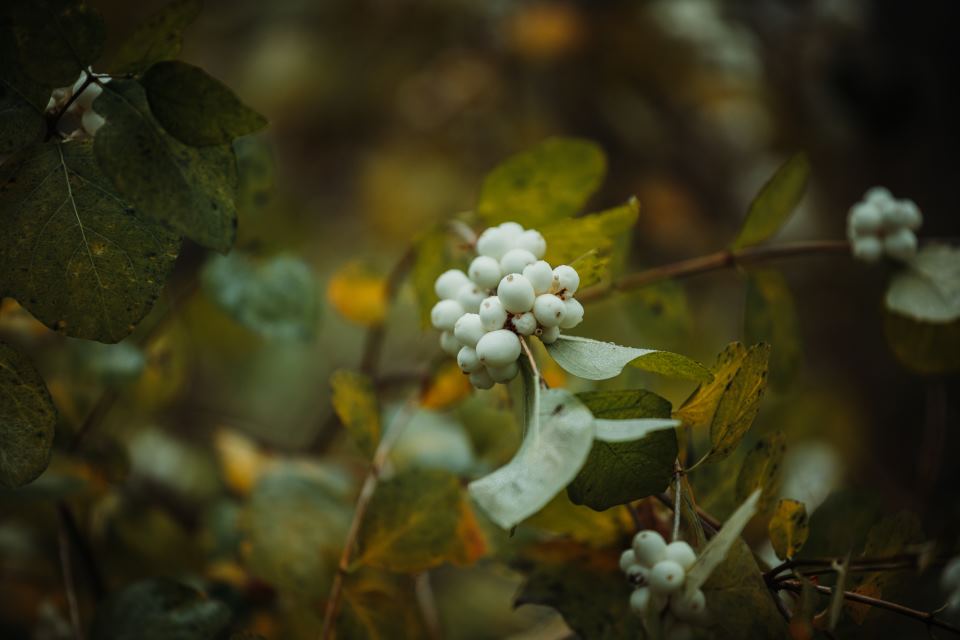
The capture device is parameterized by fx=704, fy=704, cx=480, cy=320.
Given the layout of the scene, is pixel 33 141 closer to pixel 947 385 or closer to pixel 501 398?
pixel 501 398

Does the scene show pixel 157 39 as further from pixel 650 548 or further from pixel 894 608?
pixel 894 608

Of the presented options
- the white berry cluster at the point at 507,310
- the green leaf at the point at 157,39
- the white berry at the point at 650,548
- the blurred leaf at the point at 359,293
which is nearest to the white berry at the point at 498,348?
the white berry cluster at the point at 507,310

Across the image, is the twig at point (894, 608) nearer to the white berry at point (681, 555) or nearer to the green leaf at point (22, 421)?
the white berry at point (681, 555)

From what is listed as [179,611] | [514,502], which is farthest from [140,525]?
[514,502]

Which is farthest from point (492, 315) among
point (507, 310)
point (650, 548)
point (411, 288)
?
point (411, 288)

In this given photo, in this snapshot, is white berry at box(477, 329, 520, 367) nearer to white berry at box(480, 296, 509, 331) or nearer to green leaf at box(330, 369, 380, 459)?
white berry at box(480, 296, 509, 331)

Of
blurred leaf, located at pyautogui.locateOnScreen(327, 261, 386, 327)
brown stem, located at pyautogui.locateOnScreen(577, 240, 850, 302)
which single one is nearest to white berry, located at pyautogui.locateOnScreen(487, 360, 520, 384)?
brown stem, located at pyautogui.locateOnScreen(577, 240, 850, 302)

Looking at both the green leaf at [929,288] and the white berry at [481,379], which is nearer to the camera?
the white berry at [481,379]
